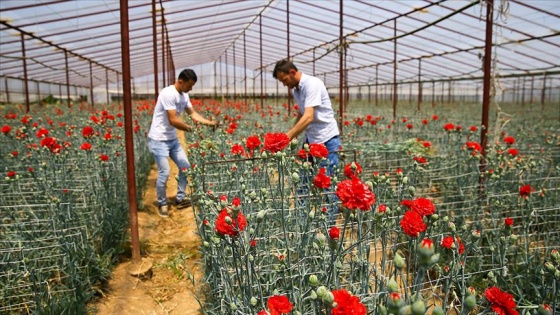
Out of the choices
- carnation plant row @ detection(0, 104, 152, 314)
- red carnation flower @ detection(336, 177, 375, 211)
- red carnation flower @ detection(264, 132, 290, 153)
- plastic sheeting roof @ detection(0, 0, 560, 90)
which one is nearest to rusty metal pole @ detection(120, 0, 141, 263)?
carnation plant row @ detection(0, 104, 152, 314)

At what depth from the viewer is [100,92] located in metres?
29.5

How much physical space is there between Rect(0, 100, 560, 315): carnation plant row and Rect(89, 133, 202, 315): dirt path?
0.13 meters

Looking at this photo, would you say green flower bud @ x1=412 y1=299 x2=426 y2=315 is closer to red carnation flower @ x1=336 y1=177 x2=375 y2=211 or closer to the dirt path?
red carnation flower @ x1=336 y1=177 x2=375 y2=211

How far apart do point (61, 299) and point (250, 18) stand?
34.1ft

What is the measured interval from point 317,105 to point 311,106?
2.3 inches

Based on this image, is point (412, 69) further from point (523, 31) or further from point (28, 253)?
point (28, 253)

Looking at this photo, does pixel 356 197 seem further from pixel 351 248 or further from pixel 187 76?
pixel 187 76

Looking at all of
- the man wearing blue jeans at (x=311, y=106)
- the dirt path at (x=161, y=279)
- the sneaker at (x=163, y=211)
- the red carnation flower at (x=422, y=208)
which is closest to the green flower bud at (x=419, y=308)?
the red carnation flower at (x=422, y=208)

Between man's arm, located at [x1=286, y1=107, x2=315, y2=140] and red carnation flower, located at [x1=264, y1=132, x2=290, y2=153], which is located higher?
man's arm, located at [x1=286, y1=107, x2=315, y2=140]

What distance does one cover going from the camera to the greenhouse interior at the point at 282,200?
136cm

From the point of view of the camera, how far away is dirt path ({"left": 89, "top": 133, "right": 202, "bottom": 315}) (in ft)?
7.77

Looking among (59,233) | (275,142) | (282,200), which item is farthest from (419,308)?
(59,233)

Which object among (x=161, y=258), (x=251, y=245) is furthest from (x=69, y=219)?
(x=251, y=245)

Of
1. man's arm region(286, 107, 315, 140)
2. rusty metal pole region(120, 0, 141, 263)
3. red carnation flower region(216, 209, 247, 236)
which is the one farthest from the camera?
man's arm region(286, 107, 315, 140)
